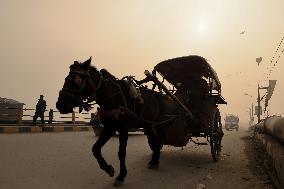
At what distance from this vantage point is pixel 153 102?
7.59 metres

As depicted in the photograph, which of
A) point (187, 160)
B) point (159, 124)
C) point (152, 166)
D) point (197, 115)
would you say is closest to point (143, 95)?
point (159, 124)

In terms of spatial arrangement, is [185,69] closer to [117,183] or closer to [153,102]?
[153,102]

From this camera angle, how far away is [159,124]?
7840 millimetres

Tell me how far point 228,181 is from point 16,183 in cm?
389

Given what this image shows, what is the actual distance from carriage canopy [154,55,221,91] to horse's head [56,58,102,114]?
3713 millimetres

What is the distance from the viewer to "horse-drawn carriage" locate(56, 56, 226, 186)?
A: 578 centimetres

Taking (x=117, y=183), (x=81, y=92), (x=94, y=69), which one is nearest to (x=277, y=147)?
(x=117, y=183)

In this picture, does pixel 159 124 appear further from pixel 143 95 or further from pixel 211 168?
pixel 211 168

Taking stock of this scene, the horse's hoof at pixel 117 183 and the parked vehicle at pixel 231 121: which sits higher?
the parked vehicle at pixel 231 121

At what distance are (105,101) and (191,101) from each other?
154 inches

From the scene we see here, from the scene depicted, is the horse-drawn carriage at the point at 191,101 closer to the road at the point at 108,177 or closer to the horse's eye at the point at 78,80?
the road at the point at 108,177

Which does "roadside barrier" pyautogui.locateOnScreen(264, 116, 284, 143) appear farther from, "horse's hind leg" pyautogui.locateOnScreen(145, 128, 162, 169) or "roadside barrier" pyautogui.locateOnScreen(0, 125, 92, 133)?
"roadside barrier" pyautogui.locateOnScreen(0, 125, 92, 133)

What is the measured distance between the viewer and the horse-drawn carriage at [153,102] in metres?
5.78

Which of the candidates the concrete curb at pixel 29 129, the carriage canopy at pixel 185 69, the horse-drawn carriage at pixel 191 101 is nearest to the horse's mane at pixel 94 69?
the horse-drawn carriage at pixel 191 101
